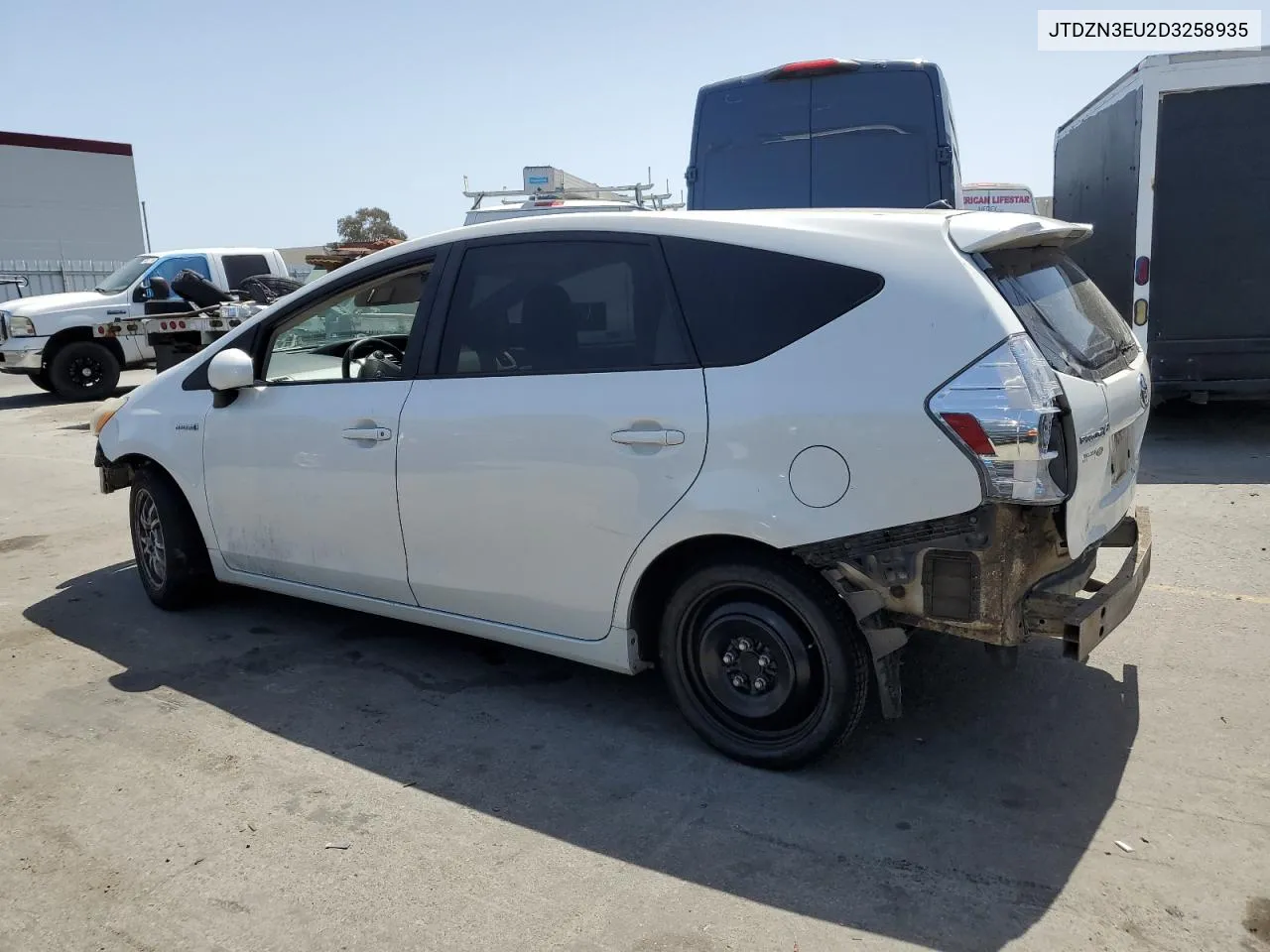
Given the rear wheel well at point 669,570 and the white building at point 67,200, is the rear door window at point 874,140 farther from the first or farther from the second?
the white building at point 67,200

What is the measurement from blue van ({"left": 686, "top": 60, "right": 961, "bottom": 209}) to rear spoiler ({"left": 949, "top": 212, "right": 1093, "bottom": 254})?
13.8 feet

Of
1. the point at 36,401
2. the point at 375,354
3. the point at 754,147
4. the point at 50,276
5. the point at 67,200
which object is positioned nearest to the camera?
the point at 375,354

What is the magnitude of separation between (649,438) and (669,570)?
0.50 metres

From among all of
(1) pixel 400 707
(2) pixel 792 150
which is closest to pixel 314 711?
(1) pixel 400 707

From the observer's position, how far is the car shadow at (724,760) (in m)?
2.92

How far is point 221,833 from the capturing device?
3262 mm

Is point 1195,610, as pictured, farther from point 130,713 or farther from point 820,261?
point 130,713

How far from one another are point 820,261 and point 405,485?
5.98 feet

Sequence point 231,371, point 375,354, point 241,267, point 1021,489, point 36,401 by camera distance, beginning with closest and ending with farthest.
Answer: point 1021,489 → point 231,371 → point 375,354 → point 36,401 → point 241,267

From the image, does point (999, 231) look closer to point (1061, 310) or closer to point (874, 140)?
point (1061, 310)

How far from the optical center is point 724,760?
11.9ft

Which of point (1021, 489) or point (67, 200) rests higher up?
point (67, 200)

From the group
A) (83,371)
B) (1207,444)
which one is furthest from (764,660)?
(83,371)

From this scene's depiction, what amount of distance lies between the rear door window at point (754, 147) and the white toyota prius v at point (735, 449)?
166 inches
